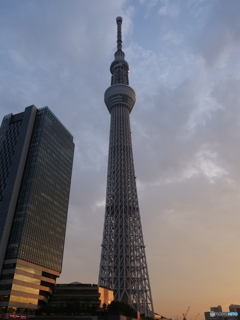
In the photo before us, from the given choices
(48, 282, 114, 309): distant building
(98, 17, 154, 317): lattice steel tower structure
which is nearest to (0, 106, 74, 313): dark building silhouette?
(48, 282, 114, 309): distant building

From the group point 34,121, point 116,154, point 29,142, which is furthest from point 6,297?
point 116,154

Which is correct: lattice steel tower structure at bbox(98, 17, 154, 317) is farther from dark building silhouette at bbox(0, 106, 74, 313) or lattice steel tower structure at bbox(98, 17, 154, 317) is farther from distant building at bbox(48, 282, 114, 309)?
dark building silhouette at bbox(0, 106, 74, 313)

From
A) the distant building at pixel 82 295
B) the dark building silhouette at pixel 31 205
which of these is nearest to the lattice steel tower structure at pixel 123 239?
the distant building at pixel 82 295

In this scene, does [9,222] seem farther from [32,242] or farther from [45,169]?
[45,169]

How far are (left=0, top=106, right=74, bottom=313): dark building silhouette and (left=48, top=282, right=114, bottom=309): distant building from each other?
4.10 metres

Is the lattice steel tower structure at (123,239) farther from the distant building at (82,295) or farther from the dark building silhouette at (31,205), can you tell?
the dark building silhouette at (31,205)

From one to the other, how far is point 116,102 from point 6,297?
135713mm

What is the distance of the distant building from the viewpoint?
397 ft

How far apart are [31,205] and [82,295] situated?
44.9 meters

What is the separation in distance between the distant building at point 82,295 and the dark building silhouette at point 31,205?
13.5 feet

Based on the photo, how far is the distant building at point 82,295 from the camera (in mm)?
120938

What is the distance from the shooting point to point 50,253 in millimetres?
133500

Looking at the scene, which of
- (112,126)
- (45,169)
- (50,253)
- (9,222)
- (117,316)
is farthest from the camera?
(112,126)

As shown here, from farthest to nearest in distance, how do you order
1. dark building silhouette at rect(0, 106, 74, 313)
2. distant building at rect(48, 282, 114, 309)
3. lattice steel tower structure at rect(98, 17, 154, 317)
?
lattice steel tower structure at rect(98, 17, 154, 317), distant building at rect(48, 282, 114, 309), dark building silhouette at rect(0, 106, 74, 313)
